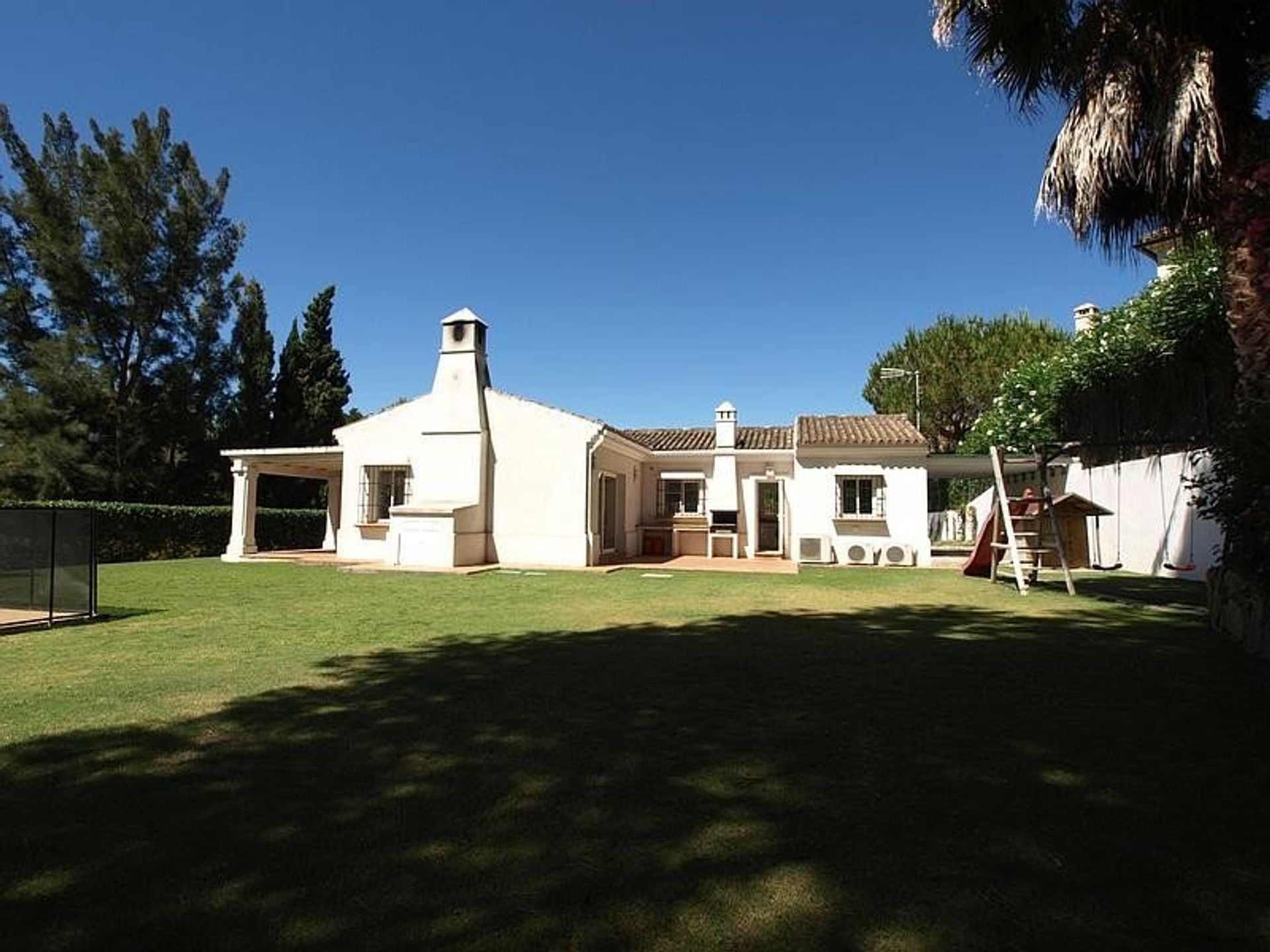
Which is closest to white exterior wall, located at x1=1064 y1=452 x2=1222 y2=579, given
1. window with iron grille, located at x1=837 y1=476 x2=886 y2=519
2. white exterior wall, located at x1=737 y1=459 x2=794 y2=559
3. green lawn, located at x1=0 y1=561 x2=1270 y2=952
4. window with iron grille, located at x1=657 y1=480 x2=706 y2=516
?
window with iron grille, located at x1=837 y1=476 x2=886 y2=519

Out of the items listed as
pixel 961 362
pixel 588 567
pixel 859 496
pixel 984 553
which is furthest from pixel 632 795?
pixel 961 362

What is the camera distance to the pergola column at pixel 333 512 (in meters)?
22.0

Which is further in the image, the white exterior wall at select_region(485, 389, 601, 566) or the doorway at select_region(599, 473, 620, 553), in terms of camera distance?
the doorway at select_region(599, 473, 620, 553)

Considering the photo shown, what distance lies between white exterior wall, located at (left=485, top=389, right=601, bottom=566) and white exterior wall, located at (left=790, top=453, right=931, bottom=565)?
6.19 meters

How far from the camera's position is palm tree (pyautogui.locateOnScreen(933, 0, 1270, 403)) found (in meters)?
7.43

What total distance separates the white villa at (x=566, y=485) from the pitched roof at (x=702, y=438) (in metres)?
0.16

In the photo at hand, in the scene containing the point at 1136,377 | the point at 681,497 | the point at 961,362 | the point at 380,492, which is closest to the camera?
the point at 1136,377

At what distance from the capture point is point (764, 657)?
622cm

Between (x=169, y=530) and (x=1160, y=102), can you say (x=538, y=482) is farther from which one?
(x=1160, y=102)

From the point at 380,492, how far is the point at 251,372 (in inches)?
549

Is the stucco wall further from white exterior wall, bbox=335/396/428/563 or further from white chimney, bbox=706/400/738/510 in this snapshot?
white exterior wall, bbox=335/396/428/563

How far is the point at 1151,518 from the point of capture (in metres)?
15.2

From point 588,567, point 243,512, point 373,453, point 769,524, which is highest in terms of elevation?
point 373,453

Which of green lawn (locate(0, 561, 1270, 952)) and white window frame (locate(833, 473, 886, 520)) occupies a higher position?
white window frame (locate(833, 473, 886, 520))
